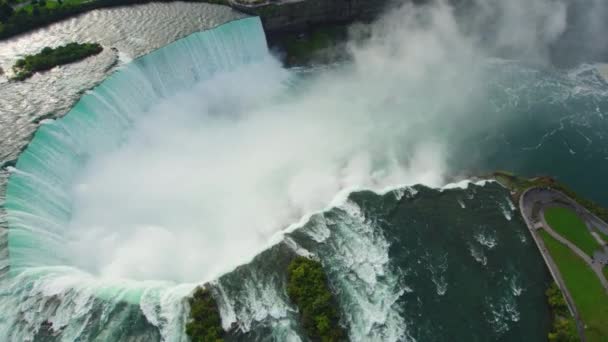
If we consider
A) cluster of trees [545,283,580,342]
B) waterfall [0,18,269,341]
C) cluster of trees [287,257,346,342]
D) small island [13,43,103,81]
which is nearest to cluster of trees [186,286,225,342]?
waterfall [0,18,269,341]

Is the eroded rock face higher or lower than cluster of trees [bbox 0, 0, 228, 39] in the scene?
lower

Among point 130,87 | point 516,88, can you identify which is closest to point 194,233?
point 130,87

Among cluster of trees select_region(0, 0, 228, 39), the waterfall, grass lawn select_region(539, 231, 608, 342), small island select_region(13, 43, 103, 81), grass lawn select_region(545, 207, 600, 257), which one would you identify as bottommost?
grass lawn select_region(539, 231, 608, 342)

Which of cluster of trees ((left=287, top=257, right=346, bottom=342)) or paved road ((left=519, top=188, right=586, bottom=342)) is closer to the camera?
cluster of trees ((left=287, top=257, right=346, bottom=342))

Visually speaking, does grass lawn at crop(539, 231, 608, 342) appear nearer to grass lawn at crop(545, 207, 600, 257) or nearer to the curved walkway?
the curved walkway

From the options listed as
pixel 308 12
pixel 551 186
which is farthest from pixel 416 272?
pixel 308 12

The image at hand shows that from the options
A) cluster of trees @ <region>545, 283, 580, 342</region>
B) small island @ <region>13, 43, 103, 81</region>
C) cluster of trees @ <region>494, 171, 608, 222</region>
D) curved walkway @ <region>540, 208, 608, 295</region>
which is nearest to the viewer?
cluster of trees @ <region>545, 283, 580, 342</region>

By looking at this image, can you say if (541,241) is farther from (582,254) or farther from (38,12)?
(38,12)
